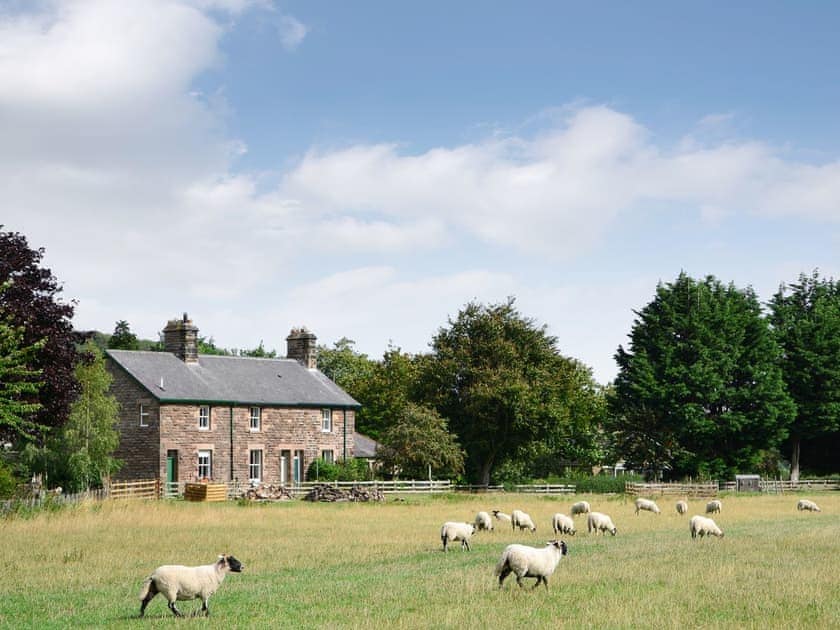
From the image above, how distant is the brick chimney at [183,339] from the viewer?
2817 inches

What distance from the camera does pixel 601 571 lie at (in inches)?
957

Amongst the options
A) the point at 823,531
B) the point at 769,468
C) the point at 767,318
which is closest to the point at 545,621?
the point at 823,531

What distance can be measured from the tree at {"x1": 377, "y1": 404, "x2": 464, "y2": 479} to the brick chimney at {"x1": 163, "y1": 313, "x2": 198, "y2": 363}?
48.2 feet

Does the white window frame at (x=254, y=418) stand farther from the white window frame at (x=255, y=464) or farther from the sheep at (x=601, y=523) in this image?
the sheep at (x=601, y=523)

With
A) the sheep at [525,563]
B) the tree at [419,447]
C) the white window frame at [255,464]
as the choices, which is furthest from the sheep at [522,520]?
the white window frame at [255,464]

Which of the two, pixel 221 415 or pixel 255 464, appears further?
pixel 255 464

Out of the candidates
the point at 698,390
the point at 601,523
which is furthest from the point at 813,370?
the point at 601,523

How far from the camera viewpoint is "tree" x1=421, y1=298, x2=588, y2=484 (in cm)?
7731

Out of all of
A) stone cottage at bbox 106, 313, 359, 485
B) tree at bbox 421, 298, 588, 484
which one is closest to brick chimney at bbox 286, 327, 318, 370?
stone cottage at bbox 106, 313, 359, 485

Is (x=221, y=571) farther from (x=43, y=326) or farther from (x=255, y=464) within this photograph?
(x=255, y=464)

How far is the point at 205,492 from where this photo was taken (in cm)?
5878

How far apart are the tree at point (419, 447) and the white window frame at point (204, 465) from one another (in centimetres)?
1214

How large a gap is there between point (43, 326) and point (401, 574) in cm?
2886

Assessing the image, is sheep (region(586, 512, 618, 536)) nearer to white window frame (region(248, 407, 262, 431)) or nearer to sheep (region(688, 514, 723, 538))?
sheep (region(688, 514, 723, 538))
